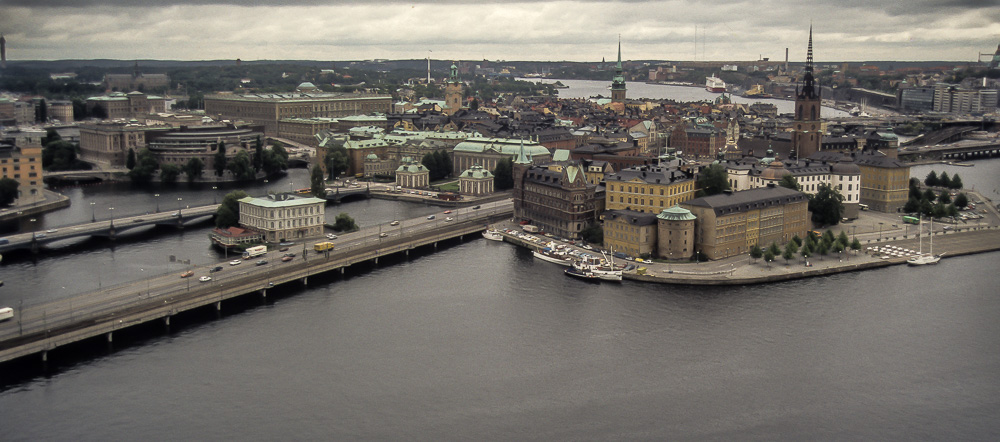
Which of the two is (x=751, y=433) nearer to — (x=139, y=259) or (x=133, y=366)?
(x=133, y=366)

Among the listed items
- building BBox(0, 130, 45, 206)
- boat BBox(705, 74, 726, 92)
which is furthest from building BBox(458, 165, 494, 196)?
boat BBox(705, 74, 726, 92)

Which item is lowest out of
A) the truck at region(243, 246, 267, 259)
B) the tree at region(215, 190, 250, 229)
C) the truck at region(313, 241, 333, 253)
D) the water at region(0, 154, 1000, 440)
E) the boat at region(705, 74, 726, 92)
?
the water at region(0, 154, 1000, 440)

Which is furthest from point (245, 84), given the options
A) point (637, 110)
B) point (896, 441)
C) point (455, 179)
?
point (896, 441)

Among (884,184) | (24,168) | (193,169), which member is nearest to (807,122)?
(884,184)

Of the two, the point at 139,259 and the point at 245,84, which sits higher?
the point at 245,84

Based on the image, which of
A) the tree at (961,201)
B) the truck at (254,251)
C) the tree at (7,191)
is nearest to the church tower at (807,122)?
→ the tree at (961,201)

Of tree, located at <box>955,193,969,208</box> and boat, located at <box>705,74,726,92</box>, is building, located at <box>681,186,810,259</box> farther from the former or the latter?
boat, located at <box>705,74,726,92</box>

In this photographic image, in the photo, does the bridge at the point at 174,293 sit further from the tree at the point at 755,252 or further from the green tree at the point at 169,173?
the green tree at the point at 169,173

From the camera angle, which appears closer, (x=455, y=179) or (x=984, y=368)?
(x=984, y=368)
